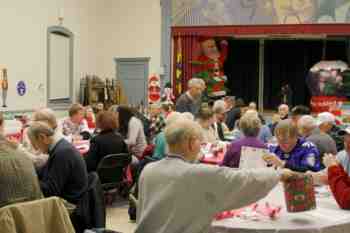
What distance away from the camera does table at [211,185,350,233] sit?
2979 mm

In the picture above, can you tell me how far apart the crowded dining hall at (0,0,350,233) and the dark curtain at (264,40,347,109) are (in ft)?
0.13

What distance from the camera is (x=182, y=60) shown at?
559 inches

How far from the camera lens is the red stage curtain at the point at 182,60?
14109 millimetres

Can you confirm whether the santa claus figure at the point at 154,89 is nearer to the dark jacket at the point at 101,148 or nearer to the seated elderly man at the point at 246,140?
the dark jacket at the point at 101,148

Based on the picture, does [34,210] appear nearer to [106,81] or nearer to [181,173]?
[181,173]

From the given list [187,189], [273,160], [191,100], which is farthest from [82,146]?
[187,189]

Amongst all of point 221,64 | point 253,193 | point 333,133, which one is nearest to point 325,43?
point 221,64

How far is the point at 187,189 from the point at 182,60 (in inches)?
455

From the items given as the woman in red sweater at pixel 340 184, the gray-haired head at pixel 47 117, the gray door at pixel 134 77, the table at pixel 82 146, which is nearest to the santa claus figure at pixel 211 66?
the gray door at pixel 134 77

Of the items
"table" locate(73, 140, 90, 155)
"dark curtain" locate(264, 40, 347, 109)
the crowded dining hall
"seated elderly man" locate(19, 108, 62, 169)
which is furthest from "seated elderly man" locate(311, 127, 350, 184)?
"dark curtain" locate(264, 40, 347, 109)

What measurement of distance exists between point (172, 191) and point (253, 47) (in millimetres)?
13615

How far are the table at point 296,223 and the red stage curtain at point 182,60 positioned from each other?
10.9m

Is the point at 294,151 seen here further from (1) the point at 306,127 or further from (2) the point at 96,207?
(1) the point at 306,127

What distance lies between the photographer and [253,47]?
16.0 metres
